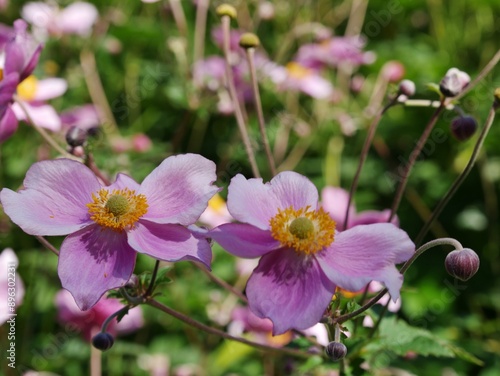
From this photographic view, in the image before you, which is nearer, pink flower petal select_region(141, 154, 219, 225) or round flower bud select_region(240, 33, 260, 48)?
pink flower petal select_region(141, 154, 219, 225)

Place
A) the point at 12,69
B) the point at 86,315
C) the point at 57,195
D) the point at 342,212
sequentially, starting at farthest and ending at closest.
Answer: the point at 86,315 → the point at 342,212 → the point at 12,69 → the point at 57,195

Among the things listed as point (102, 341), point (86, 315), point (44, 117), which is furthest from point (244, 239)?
point (44, 117)

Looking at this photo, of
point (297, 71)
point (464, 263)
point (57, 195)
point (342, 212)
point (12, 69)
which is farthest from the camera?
point (297, 71)

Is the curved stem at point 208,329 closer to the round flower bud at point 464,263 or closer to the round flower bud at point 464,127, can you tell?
the round flower bud at point 464,263

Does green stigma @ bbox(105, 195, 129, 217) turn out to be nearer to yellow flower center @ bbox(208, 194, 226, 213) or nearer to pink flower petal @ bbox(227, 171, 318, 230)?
pink flower petal @ bbox(227, 171, 318, 230)

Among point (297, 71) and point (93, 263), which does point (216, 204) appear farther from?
point (93, 263)

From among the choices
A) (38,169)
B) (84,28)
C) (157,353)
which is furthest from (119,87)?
(38,169)

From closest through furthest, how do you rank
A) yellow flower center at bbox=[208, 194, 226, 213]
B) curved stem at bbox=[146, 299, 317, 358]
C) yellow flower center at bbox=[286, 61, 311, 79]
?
curved stem at bbox=[146, 299, 317, 358], yellow flower center at bbox=[208, 194, 226, 213], yellow flower center at bbox=[286, 61, 311, 79]

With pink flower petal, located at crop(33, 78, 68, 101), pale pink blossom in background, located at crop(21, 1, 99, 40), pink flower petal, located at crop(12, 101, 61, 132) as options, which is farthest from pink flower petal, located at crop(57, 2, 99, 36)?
pink flower petal, located at crop(12, 101, 61, 132)
